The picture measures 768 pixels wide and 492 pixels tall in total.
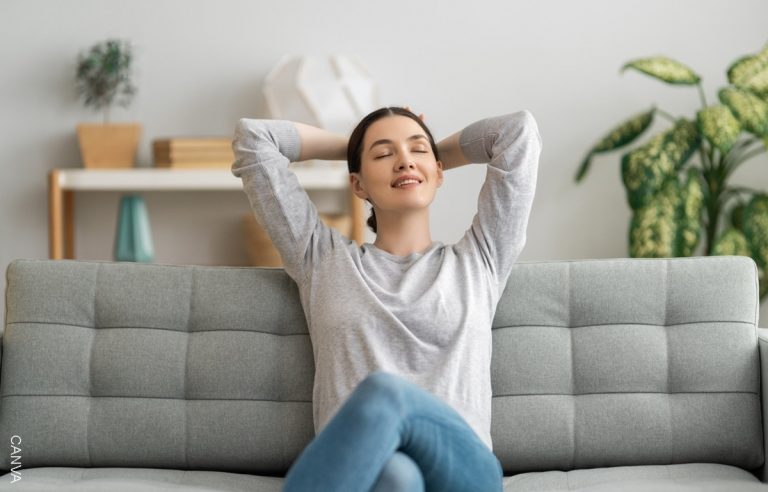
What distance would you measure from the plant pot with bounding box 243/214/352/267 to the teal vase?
0.41 m

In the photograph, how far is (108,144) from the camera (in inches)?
150

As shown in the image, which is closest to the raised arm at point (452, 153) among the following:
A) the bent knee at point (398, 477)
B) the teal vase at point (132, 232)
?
the bent knee at point (398, 477)

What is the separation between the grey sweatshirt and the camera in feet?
5.84

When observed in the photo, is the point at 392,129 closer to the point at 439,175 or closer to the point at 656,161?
the point at 439,175

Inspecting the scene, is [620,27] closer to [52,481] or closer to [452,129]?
[452,129]

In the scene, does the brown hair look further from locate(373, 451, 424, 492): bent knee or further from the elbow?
locate(373, 451, 424, 492): bent knee

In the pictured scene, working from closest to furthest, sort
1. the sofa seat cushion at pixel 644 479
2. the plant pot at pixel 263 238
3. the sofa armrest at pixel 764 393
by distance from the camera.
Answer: the sofa seat cushion at pixel 644 479
the sofa armrest at pixel 764 393
the plant pot at pixel 263 238

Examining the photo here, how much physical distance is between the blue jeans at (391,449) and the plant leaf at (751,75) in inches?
83.5

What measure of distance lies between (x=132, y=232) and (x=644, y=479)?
254 centimetres

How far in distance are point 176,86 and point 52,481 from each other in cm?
238

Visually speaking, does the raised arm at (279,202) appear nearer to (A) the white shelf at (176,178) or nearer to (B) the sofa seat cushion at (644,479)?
(B) the sofa seat cushion at (644,479)

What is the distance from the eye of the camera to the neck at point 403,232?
1.98 m

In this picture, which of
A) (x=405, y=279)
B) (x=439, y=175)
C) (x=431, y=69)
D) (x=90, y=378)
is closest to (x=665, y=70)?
(x=431, y=69)

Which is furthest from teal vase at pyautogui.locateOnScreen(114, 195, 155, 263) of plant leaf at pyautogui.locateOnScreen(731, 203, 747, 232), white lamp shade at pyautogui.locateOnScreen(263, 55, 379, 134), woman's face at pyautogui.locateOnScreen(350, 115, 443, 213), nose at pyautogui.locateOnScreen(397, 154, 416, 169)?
plant leaf at pyautogui.locateOnScreen(731, 203, 747, 232)
